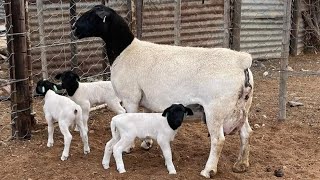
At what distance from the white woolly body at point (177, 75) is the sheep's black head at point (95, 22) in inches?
16.1

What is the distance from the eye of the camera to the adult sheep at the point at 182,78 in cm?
540

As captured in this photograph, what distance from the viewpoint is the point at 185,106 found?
557 cm

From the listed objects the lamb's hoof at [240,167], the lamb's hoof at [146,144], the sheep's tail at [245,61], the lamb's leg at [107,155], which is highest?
the sheep's tail at [245,61]

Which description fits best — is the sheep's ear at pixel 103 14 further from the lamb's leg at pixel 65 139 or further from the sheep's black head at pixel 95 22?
the lamb's leg at pixel 65 139

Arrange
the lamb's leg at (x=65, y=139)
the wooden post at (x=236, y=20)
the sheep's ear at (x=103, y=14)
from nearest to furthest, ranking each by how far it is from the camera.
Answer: the lamb's leg at (x=65, y=139) → the sheep's ear at (x=103, y=14) → the wooden post at (x=236, y=20)

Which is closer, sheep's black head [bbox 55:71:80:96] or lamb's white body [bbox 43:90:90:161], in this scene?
lamb's white body [bbox 43:90:90:161]

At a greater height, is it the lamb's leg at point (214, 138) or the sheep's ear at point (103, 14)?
the sheep's ear at point (103, 14)

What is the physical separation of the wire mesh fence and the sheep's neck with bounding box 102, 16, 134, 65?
1233 millimetres

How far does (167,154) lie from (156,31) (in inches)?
270

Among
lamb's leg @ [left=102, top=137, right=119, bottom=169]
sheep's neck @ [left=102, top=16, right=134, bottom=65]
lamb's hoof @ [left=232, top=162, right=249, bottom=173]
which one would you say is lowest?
lamb's hoof @ [left=232, top=162, right=249, bottom=173]

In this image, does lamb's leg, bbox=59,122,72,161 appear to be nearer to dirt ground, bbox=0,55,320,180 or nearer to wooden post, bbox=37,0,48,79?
dirt ground, bbox=0,55,320,180

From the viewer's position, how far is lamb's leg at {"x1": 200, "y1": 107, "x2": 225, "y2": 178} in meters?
5.41

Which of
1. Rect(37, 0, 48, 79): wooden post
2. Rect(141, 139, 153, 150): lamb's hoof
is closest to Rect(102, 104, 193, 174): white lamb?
Rect(141, 139, 153, 150): lamb's hoof

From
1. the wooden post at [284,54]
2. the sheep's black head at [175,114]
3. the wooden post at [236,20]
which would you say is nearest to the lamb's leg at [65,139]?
the sheep's black head at [175,114]
